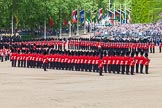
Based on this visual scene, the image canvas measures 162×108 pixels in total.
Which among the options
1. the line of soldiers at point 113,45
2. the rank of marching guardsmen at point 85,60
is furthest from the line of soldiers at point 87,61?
the line of soldiers at point 113,45

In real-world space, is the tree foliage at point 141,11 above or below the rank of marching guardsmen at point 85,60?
above

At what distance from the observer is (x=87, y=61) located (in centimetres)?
3272

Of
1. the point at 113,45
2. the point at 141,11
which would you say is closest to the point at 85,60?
the point at 113,45

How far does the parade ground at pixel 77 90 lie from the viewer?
62.8 ft

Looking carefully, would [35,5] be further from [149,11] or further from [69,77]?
[149,11]

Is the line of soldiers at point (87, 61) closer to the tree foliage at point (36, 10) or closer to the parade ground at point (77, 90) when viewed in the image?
the parade ground at point (77, 90)

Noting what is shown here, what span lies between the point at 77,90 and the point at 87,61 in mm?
9545

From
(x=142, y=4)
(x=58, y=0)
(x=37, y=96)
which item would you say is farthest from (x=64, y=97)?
(x=142, y=4)

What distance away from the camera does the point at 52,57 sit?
3428 centimetres

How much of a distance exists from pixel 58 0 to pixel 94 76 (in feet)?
165

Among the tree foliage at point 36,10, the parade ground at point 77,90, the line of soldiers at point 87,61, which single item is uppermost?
the tree foliage at point 36,10

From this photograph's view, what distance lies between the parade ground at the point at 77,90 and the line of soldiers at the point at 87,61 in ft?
2.78

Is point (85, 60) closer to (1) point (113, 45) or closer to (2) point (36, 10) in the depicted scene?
(1) point (113, 45)

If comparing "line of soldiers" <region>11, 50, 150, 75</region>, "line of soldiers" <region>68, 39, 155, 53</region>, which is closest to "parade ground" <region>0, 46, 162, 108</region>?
"line of soldiers" <region>11, 50, 150, 75</region>
